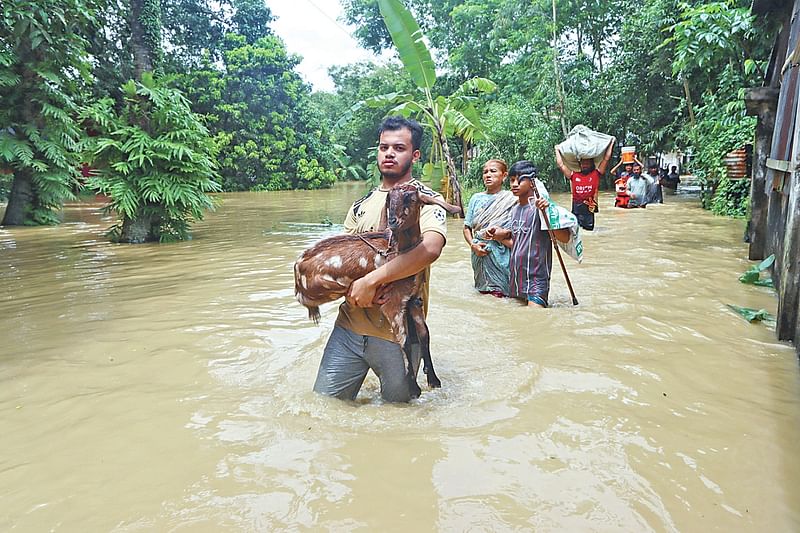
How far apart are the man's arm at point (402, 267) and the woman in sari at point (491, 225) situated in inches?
127

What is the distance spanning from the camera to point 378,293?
9.05ft

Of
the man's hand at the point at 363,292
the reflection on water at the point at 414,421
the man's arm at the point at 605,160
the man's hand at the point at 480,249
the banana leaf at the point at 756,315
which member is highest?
the man's arm at the point at 605,160

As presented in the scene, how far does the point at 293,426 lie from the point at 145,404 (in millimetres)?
998

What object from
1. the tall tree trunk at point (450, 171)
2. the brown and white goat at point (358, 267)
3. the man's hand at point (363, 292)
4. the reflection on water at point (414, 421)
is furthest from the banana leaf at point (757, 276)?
the tall tree trunk at point (450, 171)

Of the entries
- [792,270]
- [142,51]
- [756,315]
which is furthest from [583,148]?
[142,51]

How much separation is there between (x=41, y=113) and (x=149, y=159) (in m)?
4.77

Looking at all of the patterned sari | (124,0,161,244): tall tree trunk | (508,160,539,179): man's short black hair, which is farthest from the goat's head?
(124,0,161,244): tall tree trunk

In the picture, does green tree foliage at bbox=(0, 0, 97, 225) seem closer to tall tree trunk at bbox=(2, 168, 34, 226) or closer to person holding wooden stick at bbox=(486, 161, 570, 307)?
tall tree trunk at bbox=(2, 168, 34, 226)

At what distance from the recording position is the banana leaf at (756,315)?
4.71 metres

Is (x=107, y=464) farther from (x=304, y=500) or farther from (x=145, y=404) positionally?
(x=304, y=500)

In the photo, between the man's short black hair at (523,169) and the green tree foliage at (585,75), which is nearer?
the man's short black hair at (523,169)

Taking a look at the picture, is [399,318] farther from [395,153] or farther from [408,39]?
[408,39]

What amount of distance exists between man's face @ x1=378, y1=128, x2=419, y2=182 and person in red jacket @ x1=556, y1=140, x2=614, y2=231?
6.69 m

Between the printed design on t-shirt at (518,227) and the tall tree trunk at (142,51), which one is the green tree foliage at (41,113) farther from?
the printed design on t-shirt at (518,227)
